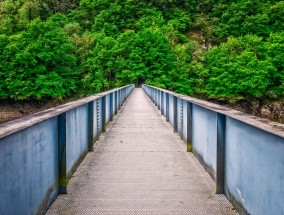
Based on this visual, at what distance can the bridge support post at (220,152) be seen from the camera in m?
4.88

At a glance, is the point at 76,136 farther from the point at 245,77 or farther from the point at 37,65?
the point at 245,77

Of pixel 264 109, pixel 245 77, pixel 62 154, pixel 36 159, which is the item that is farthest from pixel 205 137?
pixel 264 109

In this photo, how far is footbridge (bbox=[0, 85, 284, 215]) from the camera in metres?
3.15

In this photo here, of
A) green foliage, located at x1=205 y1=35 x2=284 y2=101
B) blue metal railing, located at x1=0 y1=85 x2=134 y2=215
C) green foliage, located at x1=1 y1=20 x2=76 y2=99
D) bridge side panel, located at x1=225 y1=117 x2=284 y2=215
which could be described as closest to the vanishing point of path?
blue metal railing, located at x1=0 y1=85 x2=134 y2=215

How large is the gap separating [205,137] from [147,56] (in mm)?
70483

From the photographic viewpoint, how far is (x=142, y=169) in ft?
20.8

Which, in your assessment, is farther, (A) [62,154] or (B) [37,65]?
(B) [37,65]

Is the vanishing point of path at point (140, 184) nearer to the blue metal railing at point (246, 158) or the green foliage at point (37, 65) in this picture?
the blue metal railing at point (246, 158)

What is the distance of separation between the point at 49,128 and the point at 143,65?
6890cm

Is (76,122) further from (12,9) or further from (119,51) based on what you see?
(12,9)

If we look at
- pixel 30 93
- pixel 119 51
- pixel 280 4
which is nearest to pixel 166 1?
pixel 280 4

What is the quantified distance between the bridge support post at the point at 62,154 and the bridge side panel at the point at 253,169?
2166mm

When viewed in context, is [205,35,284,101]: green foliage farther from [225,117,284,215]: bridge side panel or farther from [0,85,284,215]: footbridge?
[225,117,284,215]: bridge side panel

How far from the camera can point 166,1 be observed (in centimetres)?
11719
